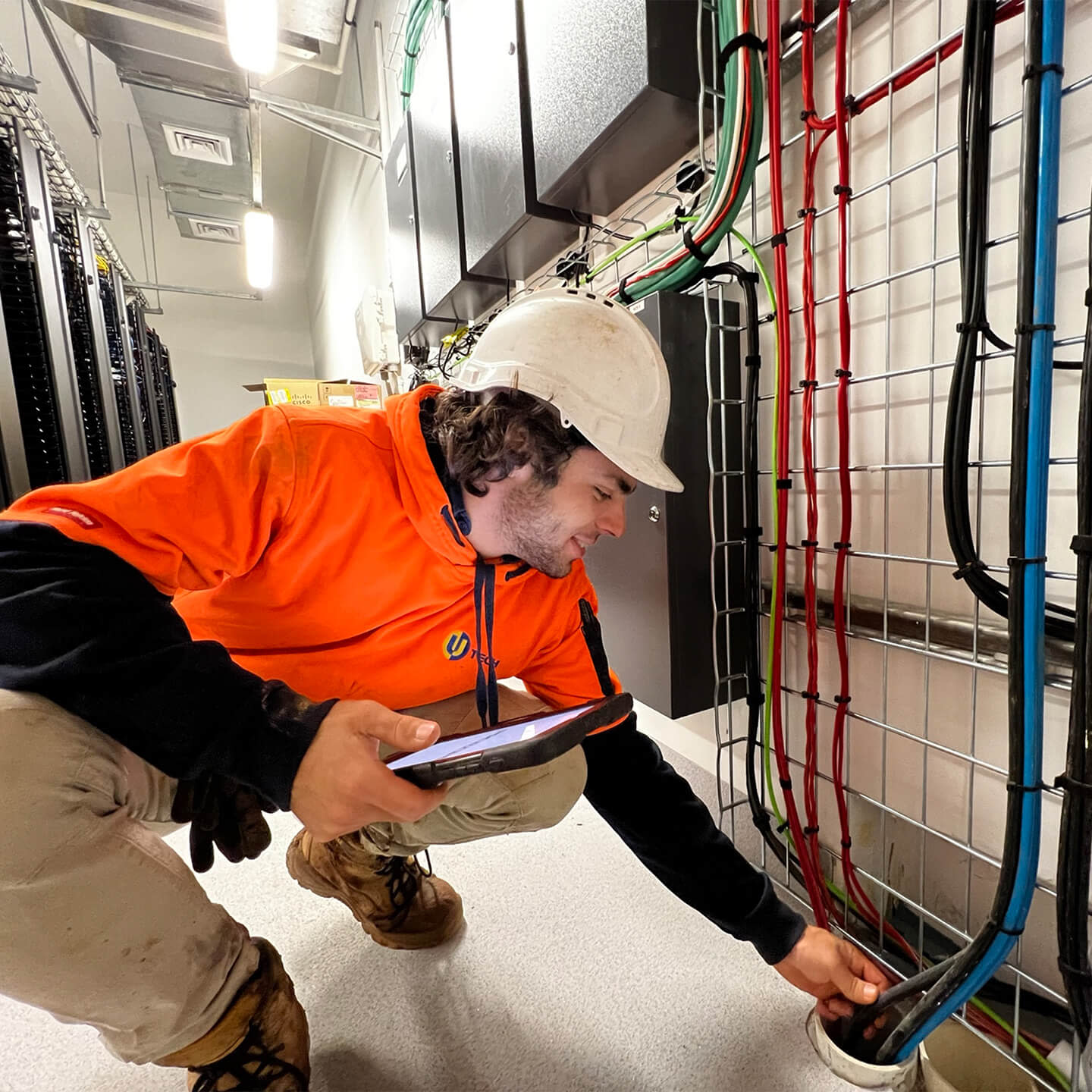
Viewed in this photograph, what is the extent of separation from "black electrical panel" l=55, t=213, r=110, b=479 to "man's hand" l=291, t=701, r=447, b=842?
226 cm

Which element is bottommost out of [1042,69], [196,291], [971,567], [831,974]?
[831,974]

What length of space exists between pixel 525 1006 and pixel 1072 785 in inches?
27.4

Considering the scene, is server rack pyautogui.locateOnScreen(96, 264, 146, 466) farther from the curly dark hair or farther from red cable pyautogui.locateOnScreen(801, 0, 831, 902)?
red cable pyautogui.locateOnScreen(801, 0, 831, 902)

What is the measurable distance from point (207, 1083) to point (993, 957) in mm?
837

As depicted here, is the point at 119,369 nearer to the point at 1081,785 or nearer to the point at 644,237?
the point at 644,237


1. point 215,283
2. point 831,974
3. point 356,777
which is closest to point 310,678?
point 356,777

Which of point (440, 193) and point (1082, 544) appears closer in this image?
point (1082, 544)

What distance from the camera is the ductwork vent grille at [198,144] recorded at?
140 inches

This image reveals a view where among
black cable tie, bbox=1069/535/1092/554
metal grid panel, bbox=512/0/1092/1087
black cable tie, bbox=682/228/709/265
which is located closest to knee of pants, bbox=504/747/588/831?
metal grid panel, bbox=512/0/1092/1087

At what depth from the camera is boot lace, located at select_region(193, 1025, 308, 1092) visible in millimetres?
612

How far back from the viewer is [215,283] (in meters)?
6.41

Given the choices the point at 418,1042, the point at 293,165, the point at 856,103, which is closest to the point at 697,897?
the point at 418,1042

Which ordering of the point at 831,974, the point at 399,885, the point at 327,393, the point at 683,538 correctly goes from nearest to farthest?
the point at 831,974, the point at 399,885, the point at 683,538, the point at 327,393

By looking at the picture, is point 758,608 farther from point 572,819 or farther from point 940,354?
point 572,819
